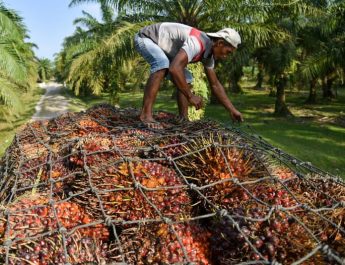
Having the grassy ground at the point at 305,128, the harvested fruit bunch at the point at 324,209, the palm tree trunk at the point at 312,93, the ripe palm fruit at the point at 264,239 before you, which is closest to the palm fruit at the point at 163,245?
the ripe palm fruit at the point at 264,239

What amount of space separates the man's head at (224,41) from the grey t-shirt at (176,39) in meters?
0.08

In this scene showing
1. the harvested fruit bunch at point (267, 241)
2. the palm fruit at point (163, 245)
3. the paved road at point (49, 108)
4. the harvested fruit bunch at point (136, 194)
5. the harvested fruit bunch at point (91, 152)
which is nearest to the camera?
the harvested fruit bunch at point (267, 241)

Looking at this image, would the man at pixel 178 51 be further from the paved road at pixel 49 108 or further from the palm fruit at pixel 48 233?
the paved road at pixel 49 108

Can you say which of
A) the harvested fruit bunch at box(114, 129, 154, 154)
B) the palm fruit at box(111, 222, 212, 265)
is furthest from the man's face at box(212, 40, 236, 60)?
the palm fruit at box(111, 222, 212, 265)

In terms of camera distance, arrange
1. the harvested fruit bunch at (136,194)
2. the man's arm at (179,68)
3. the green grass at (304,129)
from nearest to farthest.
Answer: the harvested fruit bunch at (136,194)
the man's arm at (179,68)
the green grass at (304,129)

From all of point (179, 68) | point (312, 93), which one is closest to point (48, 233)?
point (179, 68)

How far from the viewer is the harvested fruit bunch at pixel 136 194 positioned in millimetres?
1803

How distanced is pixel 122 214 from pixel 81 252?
268 millimetres

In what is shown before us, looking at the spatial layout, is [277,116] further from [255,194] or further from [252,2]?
[255,194]

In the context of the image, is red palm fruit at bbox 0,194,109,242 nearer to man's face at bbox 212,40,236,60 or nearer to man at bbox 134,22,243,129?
man at bbox 134,22,243,129

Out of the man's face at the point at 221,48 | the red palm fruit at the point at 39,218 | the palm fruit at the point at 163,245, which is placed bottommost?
the palm fruit at the point at 163,245

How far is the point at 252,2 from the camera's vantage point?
999cm

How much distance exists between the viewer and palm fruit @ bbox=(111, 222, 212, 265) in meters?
1.59

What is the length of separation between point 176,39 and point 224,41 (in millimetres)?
476
